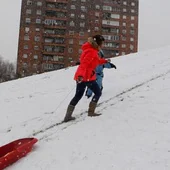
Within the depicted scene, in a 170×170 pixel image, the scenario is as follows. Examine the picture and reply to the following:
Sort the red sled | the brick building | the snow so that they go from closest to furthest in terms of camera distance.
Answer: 1. the snow
2. the red sled
3. the brick building

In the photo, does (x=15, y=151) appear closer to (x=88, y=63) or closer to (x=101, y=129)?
(x=101, y=129)

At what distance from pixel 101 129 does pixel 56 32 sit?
78.0 metres

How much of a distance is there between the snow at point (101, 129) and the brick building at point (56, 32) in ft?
231

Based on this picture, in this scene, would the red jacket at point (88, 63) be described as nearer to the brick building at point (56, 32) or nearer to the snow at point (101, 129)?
the snow at point (101, 129)

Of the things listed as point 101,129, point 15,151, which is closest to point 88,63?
point 101,129

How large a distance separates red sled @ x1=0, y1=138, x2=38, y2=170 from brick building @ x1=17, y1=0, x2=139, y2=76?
243ft

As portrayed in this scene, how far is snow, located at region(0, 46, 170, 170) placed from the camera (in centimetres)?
515

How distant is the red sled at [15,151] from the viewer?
5274mm

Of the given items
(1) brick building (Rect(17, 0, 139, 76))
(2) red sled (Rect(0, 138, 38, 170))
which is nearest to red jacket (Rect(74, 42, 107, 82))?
(2) red sled (Rect(0, 138, 38, 170))

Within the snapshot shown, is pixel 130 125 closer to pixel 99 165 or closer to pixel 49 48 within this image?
pixel 99 165

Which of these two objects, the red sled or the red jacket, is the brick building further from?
the red sled

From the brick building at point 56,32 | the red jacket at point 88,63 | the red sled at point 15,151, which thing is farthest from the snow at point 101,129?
the brick building at point 56,32

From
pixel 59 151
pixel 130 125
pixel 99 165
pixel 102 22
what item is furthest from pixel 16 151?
pixel 102 22

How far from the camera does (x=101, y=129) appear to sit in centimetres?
663
